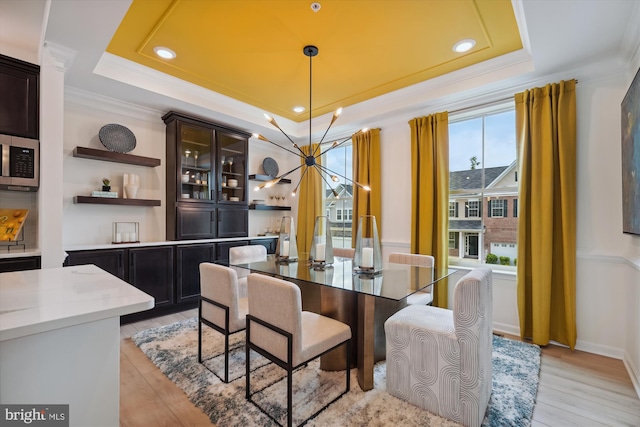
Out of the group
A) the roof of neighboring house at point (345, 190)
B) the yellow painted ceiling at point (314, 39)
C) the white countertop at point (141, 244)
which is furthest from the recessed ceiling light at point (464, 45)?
the white countertop at point (141, 244)

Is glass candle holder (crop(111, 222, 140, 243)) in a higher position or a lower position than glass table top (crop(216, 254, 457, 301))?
higher

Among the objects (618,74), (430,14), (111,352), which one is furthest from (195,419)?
(618,74)

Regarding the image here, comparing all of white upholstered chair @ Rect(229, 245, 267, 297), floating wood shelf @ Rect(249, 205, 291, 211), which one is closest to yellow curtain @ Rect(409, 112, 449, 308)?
white upholstered chair @ Rect(229, 245, 267, 297)

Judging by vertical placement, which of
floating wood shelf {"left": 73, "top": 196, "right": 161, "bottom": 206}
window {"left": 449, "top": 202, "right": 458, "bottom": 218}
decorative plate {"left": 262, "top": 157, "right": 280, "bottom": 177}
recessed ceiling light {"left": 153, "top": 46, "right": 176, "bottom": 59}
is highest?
recessed ceiling light {"left": 153, "top": 46, "right": 176, "bottom": 59}

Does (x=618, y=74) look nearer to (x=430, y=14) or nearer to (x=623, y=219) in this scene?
(x=623, y=219)

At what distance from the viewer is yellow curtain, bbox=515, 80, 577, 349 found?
2.72 meters

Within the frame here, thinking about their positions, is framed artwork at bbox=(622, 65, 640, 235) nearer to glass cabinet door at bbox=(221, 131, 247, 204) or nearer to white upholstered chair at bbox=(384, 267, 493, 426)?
white upholstered chair at bbox=(384, 267, 493, 426)

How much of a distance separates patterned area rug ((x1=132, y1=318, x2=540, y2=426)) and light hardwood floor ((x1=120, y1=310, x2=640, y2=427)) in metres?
0.07

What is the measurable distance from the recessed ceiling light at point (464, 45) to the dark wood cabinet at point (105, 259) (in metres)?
4.09

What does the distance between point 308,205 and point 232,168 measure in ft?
4.59

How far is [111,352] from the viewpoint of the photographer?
40.1 inches

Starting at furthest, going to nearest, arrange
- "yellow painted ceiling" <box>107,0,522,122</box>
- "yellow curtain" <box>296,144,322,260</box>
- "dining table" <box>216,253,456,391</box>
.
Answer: "yellow curtain" <box>296,144,322,260</box>
"yellow painted ceiling" <box>107,0,522,122</box>
"dining table" <box>216,253,456,391</box>

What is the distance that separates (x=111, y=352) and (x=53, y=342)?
0.55ft

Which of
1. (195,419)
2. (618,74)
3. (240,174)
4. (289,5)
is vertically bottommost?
(195,419)
